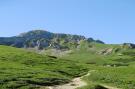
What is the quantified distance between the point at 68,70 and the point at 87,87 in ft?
106

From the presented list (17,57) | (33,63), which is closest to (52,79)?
(33,63)

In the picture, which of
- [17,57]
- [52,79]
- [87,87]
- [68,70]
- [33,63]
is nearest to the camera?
[87,87]

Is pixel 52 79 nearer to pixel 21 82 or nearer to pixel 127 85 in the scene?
pixel 21 82

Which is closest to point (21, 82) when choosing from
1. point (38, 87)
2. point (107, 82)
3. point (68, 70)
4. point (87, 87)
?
point (38, 87)

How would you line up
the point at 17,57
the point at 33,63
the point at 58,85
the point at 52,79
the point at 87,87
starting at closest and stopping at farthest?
the point at 87,87, the point at 58,85, the point at 52,79, the point at 33,63, the point at 17,57

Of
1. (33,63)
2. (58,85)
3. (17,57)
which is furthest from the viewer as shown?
(17,57)

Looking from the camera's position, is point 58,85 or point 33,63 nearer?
point 58,85

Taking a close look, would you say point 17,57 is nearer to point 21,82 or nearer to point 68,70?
point 68,70

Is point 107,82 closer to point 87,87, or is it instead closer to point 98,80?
point 98,80

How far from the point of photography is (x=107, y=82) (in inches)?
3216

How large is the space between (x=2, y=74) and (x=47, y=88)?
15.1 meters

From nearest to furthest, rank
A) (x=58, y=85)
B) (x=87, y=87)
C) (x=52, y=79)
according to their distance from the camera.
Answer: (x=87, y=87) → (x=58, y=85) → (x=52, y=79)

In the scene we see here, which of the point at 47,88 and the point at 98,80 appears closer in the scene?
the point at 47,88

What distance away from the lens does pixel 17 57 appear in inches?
4646
